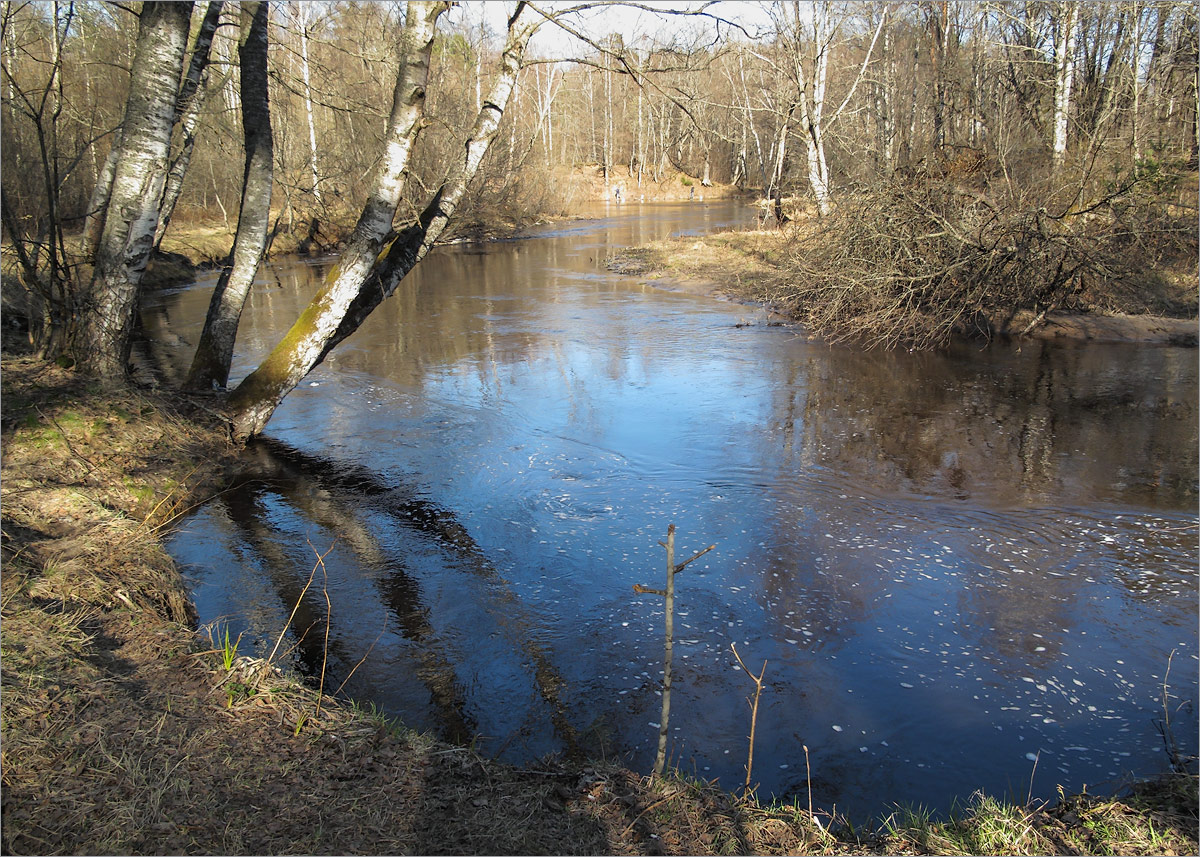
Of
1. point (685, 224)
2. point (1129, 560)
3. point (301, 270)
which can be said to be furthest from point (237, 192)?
point (1129, 560)

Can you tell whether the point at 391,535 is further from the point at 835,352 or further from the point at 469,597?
the point at 835,352

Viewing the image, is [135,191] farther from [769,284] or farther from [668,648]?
[769,284]

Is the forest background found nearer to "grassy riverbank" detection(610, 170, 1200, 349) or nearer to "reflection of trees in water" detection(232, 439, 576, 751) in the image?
"grassy riverbank" detection(610, 170, 1200, 349)

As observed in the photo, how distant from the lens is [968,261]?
41.3ft

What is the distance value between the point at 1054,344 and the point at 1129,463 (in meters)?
5.85

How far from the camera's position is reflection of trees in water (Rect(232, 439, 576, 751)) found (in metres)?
4.57

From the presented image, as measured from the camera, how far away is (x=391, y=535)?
6656 millimetres

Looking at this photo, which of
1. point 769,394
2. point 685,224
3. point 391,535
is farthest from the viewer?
point 685,224

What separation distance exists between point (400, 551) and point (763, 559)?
107 inches

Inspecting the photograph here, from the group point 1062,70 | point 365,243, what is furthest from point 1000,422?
point 1062,70

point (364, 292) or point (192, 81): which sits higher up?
point (192, 81)

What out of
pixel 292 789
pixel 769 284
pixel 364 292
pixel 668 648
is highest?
pixel 769 284

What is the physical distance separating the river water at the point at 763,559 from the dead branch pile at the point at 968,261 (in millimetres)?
1458

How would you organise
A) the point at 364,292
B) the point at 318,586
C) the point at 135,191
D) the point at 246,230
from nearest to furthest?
the point at 318,586
the point at 135,191
the point at 364,292
the point at 246,230
